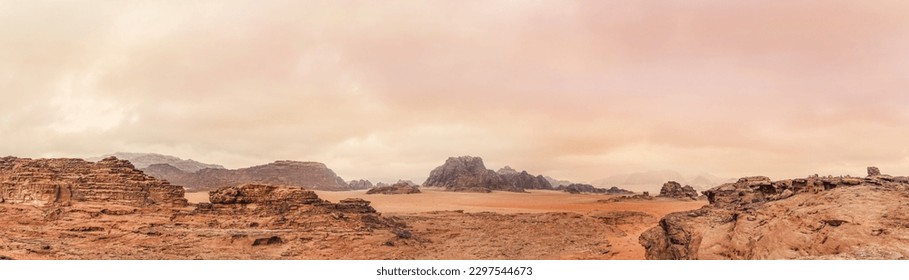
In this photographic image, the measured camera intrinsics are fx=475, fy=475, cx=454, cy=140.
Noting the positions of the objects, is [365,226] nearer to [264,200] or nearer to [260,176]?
[264,200]

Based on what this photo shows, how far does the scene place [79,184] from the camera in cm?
2230

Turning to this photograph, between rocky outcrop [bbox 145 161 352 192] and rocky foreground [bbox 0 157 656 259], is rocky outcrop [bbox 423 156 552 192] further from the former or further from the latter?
rocky foreground [bbox 0 157 656 259]

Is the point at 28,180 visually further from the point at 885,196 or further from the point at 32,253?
the point at 885,196

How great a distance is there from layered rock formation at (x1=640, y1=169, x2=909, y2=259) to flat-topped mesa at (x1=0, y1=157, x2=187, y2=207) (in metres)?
22.3

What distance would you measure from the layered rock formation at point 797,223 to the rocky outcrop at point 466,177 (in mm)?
62502

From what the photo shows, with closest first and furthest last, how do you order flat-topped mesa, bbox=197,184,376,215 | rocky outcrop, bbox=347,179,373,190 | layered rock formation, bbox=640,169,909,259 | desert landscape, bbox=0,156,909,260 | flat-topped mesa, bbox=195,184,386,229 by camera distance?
layered rock formation, bbox=640,169,909,259 → desert landscape, bbox=0,156,909,260 → flat-topped mesa, bbox=195,184,386,229 → flat-topped mesa, bbox=197,184,376,215 → rocky outcrop, bbox=347,179,373,190

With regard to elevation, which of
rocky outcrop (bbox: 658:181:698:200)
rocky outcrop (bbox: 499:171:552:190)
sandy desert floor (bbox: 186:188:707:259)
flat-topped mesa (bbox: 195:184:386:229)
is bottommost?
sandy desert floor (bbox: 186:188:707:259)

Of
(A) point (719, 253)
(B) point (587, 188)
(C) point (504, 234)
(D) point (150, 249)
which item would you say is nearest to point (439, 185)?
(B) point (587, 188)

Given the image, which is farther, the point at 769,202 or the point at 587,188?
the point at 587,188

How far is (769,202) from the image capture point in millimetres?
12148

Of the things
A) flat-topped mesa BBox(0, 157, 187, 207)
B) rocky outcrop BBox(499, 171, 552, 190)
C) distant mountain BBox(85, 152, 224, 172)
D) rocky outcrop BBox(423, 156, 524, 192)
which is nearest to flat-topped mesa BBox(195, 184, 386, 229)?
flat-topped mesa BBox(0, 157, 187, 207)

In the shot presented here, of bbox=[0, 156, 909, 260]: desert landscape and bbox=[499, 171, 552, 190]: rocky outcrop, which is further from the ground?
bbox=[499, 171, 552, 190]: rocky outcrop

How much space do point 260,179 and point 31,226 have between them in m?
61.9

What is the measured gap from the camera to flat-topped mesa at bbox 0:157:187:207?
21906 mm
